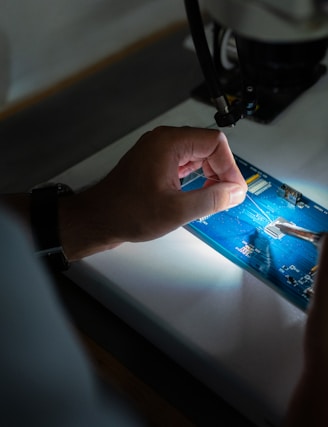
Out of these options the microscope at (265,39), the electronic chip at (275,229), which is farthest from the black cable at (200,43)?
the electronic chip at (275,229)

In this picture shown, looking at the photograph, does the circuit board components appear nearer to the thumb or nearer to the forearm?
the thumb

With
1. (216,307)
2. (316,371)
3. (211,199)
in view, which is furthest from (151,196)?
(316,371)

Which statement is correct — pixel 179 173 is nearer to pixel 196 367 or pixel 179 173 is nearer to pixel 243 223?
pixel 243 223

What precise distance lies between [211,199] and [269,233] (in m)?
0.11

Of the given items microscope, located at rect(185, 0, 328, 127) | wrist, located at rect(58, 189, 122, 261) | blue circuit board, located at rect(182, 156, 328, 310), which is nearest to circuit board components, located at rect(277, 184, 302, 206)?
blue circuit board, located at rect(182, 156, 328, 310)

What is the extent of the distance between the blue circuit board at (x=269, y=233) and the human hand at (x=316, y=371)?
18cm

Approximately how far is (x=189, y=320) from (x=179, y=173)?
287 millimetres

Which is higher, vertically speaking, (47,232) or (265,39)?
(265,39)

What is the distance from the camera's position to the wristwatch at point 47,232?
1.00m

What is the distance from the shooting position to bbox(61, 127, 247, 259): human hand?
0.96 meters

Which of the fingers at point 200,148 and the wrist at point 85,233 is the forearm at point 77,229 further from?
the fingers at point 200,148

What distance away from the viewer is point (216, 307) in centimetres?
92

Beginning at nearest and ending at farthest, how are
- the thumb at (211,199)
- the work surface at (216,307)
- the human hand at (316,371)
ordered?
the human hand at (316,371)
the work surface at (216,307)
the thumb at (211,199)

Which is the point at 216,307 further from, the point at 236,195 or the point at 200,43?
the point at 200,43
